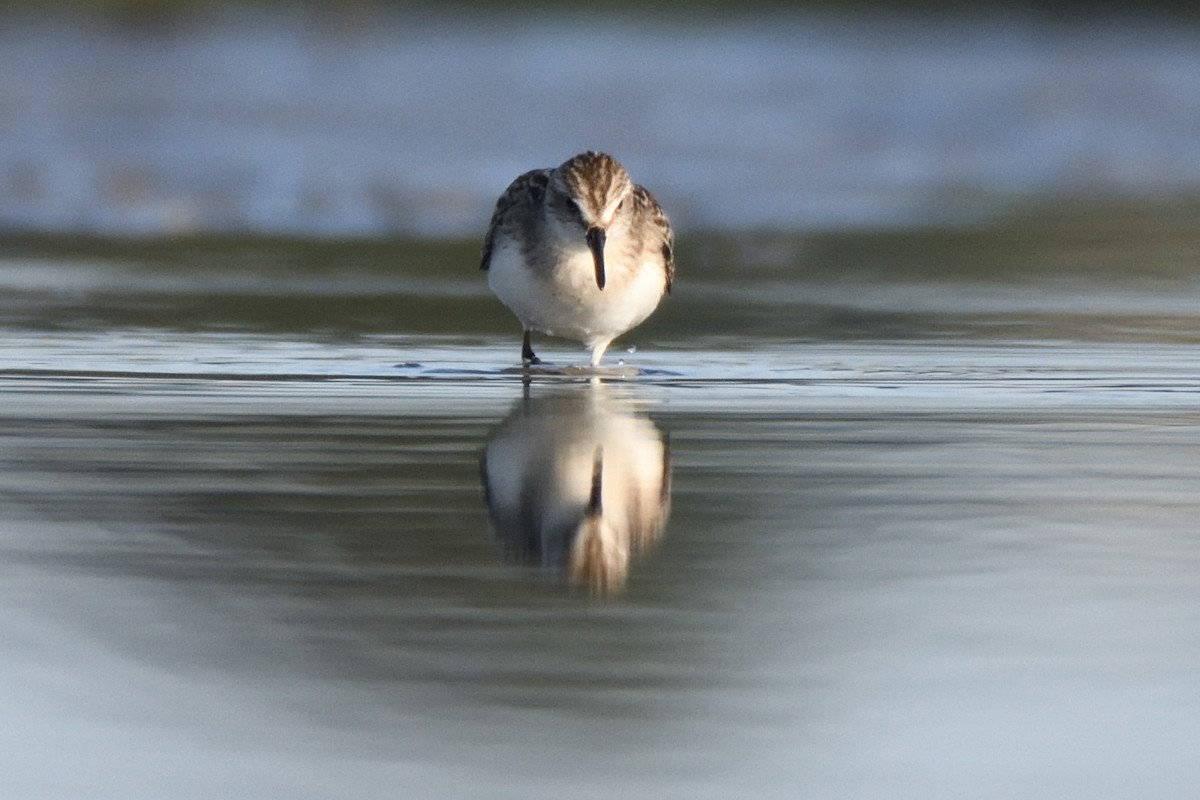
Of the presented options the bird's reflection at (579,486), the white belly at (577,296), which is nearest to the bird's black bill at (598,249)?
the white belly at (577,296)

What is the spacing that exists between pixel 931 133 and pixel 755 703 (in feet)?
61.6

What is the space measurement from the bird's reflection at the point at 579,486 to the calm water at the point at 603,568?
0.02 metres

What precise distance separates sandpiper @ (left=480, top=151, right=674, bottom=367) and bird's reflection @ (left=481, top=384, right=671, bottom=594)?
1091mm

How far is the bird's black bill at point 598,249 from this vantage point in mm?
8828

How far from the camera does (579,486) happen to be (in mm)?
6078

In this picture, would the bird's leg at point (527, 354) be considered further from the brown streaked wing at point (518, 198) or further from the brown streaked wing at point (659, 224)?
the brown streaked wing at point (659, 224)

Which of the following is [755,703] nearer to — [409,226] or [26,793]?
[26,793]

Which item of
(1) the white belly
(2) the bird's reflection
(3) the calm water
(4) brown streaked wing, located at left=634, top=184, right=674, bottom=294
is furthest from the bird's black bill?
(2) the bird's reflection

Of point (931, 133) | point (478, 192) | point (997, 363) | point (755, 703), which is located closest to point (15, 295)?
point (997, 363)

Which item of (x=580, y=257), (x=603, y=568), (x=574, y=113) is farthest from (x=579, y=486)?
(x=574, y=113)

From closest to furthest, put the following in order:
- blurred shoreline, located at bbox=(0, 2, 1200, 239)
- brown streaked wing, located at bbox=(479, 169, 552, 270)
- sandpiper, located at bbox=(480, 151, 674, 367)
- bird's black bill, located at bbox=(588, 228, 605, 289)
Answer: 1. bird's black bill, located at bbox=(588, 228, 605, 289)
2. sandpiper, located at bbox=(480, 151, 674, 367)
3. brown streaked wing, located at bbox=(479, 169, 552, 270)
4. blurred shoreline, located at bbox=(0, 2, 1200, 239)

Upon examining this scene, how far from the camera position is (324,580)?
496 centimetres

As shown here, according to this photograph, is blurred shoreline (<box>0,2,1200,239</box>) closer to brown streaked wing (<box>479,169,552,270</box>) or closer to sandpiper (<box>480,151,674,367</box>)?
brown streaked wing (<box>479,169,552,270</box>)

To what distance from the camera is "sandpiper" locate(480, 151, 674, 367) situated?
896 centimetres
